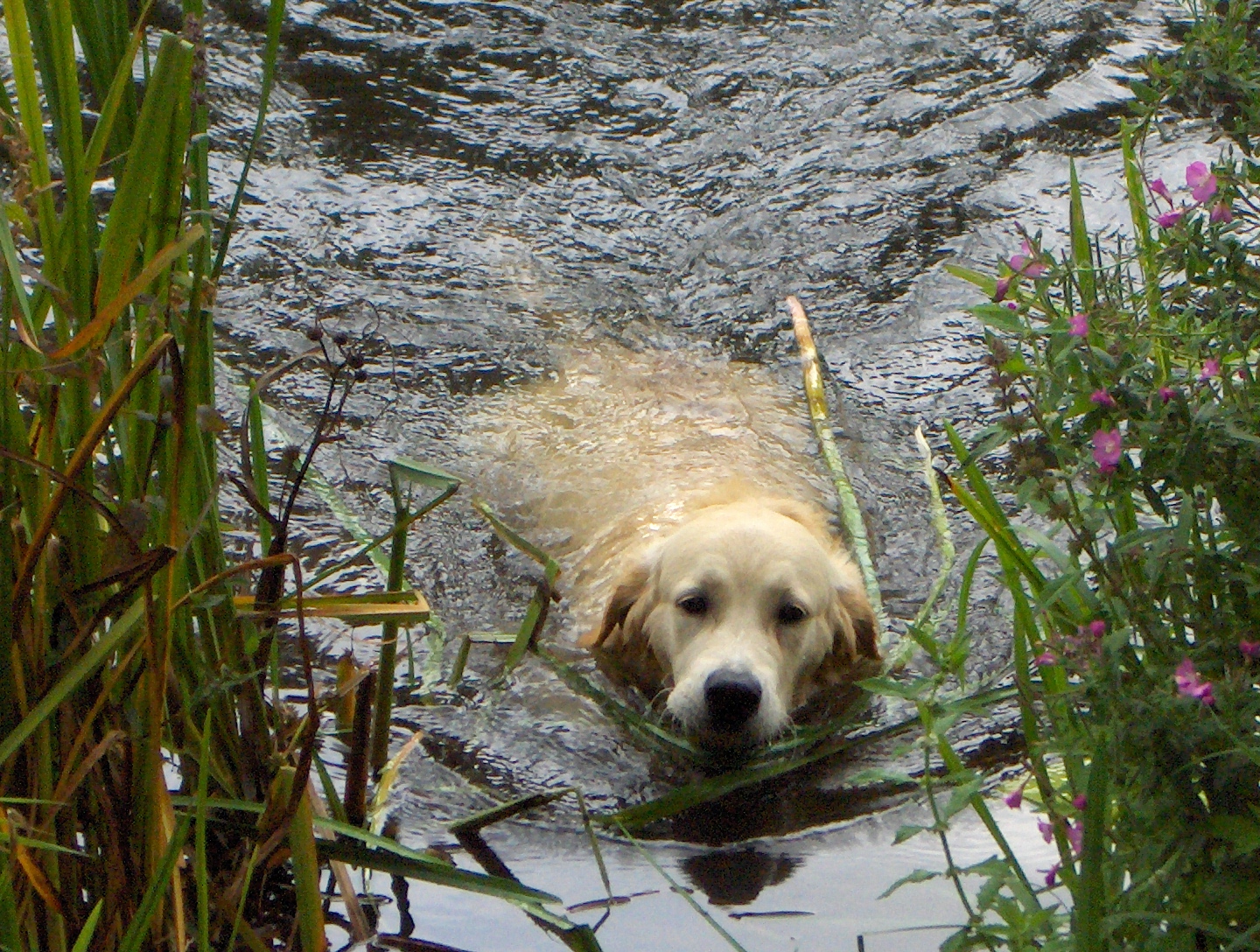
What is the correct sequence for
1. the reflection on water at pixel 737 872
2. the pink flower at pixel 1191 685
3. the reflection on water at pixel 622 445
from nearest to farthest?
the pink flower at pixel 1191 685 < the reflection on water at pixel 737 872 < the reflection on water at pixel 622 445

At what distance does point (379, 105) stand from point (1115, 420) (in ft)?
18.9

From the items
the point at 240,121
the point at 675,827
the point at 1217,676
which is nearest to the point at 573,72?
the point at 240,121

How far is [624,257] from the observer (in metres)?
6.36

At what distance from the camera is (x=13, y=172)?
1.94m

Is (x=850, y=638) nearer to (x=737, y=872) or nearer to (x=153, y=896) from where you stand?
(x=737, y=872)

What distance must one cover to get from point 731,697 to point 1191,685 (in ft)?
6.29

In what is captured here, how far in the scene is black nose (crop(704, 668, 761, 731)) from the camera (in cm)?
347

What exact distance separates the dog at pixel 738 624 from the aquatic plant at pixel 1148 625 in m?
1.57

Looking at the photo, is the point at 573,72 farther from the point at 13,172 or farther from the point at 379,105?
the point at 13,172

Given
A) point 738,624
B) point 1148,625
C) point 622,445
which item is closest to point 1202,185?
point 1148,625

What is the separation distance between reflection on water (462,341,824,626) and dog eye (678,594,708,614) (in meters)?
0.60

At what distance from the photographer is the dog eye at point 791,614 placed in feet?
12.7

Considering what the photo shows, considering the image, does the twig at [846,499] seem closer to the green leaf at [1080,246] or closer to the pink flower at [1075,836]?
the green leaf at [1080,246]

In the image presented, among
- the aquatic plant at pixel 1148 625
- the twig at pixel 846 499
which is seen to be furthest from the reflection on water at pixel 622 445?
the aquatic plant at pixel 1148 625
